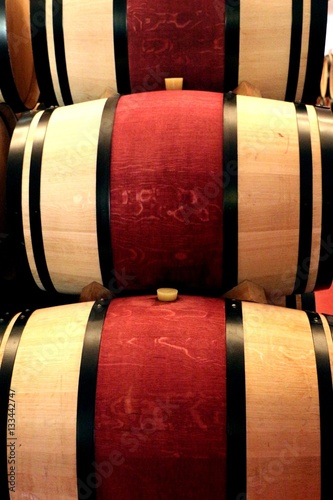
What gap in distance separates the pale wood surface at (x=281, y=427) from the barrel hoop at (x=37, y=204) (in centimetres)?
63

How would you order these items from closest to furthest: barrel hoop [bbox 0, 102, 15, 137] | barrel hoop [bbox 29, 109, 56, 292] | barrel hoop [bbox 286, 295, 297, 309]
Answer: barrel hoop [bbox 29, 109, 56, 292]
barrel hoop [bbox 0, 102, 15, 137]
barrel hoop [bbox 286, 295, 297, 309]

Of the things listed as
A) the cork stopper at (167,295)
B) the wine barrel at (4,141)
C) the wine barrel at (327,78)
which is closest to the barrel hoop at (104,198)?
the cork stopper at (167,295)

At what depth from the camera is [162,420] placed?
1164mm

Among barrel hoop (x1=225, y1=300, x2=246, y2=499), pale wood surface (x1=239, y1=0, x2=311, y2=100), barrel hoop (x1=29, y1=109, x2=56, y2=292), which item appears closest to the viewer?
barrel hoop (x1=225, y1=300, x2=246, y2=499)

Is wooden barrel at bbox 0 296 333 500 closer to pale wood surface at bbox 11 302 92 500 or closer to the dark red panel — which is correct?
pale wood surface at bbox 11 302 92 500

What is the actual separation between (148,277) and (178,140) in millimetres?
364

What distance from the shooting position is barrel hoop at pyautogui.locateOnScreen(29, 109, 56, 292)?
1463 mm

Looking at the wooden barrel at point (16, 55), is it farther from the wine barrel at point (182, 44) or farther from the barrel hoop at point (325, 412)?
the barrel hoop at point (325, 412)

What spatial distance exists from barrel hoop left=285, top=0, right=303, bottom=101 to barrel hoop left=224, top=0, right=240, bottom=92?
156 mm

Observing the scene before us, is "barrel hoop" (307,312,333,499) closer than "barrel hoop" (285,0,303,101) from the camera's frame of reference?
Yes

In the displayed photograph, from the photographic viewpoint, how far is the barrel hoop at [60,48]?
1616 mm

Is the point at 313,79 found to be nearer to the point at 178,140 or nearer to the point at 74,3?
the point at 178,140

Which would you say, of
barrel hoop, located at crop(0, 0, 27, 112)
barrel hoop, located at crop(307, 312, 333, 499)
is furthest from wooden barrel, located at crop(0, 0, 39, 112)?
barrel hoop, located at crop(307, 312, 333, 499)

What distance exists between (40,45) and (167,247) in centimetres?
76
